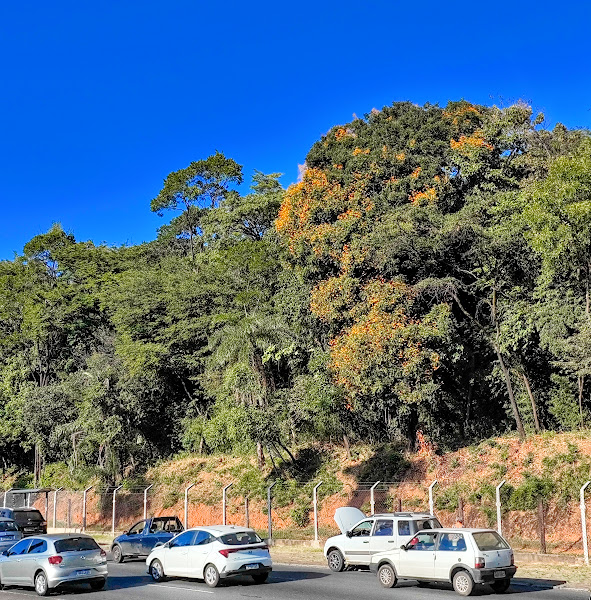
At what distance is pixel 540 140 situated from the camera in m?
32.3

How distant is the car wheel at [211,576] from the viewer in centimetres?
1658

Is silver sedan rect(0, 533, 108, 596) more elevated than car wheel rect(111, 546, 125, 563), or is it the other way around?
silver sedan rect(0, 533, 108, 596)

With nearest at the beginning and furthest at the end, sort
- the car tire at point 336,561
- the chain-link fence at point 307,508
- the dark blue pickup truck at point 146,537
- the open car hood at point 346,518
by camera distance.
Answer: the car tire at point 336,561
the open car hood at point 346,518
the chain-link fence at point 307,508
the dark blue pickup truck at point 146,537

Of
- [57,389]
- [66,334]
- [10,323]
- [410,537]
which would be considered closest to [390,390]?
[410,537]

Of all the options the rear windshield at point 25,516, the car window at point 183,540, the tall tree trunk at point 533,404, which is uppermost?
Answer: the tall tree trunk at point 533,404

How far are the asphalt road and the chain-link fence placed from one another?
4.74m

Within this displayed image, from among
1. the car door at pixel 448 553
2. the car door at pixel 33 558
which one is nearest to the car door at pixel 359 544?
the car door at pixel 448 553

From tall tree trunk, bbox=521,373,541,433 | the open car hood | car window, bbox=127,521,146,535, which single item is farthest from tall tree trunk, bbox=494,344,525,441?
car window, bbox=127,521,146,535

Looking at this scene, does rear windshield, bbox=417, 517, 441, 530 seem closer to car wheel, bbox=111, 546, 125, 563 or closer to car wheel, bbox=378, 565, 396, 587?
car wheel, bbox=378, 565, 396, 587

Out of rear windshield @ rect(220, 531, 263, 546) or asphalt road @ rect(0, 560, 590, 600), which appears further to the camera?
rear windshield @ rect(220, 531, 263, 546)

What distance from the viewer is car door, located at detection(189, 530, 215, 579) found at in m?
17.0

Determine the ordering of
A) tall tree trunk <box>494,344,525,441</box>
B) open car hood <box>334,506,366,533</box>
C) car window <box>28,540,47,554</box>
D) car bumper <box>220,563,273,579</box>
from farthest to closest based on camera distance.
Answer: tall tree trunk <box>494,344,525,441</box> < open car hood <box>334,506,366,533</box> < car window <box>28,540,47,554</box> < car bumper <box>220,563,273,579</box>

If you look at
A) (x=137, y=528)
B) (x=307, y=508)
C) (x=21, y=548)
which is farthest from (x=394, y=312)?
(x=21, y=548)

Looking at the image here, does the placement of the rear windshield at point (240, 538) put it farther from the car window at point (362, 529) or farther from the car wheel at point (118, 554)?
the car wheel at point (118, 554)
